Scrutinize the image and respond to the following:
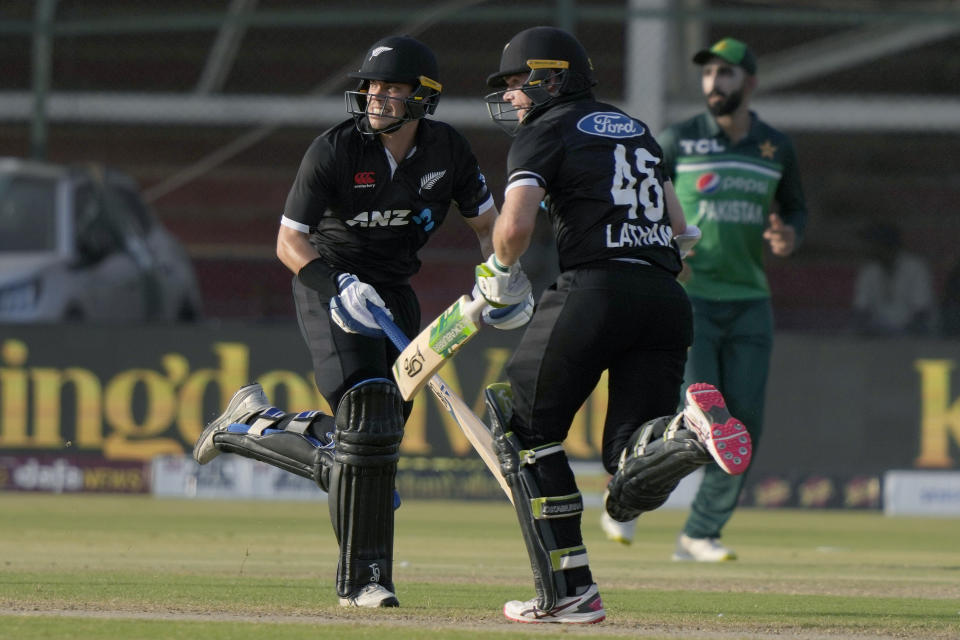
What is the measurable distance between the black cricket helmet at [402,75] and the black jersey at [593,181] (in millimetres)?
565

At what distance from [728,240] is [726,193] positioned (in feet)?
0.79

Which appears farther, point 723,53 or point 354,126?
point 723,53

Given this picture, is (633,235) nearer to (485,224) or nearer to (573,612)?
(485,224)

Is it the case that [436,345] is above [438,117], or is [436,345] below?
below

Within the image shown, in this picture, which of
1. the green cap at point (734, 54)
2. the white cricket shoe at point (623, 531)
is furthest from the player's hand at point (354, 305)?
the green cap at point (734, 54)

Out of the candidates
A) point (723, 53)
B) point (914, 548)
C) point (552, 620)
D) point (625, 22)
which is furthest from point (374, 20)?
point (552, 620)

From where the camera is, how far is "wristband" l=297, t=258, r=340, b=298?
18.9ft

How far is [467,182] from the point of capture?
623cm

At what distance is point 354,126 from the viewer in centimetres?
597

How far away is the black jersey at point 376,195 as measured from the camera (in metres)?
5.84

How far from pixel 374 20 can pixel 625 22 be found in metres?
2.07

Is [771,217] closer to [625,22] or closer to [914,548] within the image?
[914,548]

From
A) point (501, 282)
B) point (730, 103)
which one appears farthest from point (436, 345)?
point (730, 103)

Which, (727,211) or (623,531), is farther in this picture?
(623,531)
